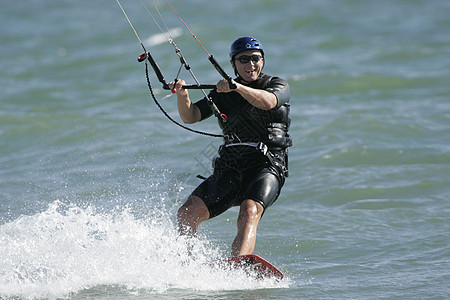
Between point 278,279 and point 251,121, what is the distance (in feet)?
4.49

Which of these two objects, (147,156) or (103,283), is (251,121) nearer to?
(103,283)

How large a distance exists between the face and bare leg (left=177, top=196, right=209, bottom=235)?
117cm

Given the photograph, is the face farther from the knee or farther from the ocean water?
the ocean water

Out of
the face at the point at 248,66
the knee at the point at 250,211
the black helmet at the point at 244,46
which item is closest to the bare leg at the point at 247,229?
the knee at the point at 250,211

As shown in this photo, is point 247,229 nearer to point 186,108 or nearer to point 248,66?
point 186,108

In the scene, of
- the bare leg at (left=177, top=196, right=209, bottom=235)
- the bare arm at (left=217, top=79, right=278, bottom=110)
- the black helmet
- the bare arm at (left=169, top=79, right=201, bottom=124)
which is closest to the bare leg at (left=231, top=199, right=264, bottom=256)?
the bare leg at (left=177, top=196, right=209, bottom=235)

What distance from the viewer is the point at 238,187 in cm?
571

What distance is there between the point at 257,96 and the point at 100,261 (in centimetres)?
191

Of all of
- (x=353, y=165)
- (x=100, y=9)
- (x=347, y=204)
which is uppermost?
(x=100, y=9)

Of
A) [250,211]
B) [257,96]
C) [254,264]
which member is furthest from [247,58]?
[254,264]

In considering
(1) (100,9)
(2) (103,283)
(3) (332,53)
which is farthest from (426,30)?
(2) (103,283)

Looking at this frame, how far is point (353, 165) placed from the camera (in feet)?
31.1

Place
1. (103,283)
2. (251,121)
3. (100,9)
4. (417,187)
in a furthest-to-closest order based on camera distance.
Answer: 1. (100,9)
2. (417,187)
3. (251,121)
4. (103,283)

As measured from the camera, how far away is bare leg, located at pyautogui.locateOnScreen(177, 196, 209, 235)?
5539 millimetres
